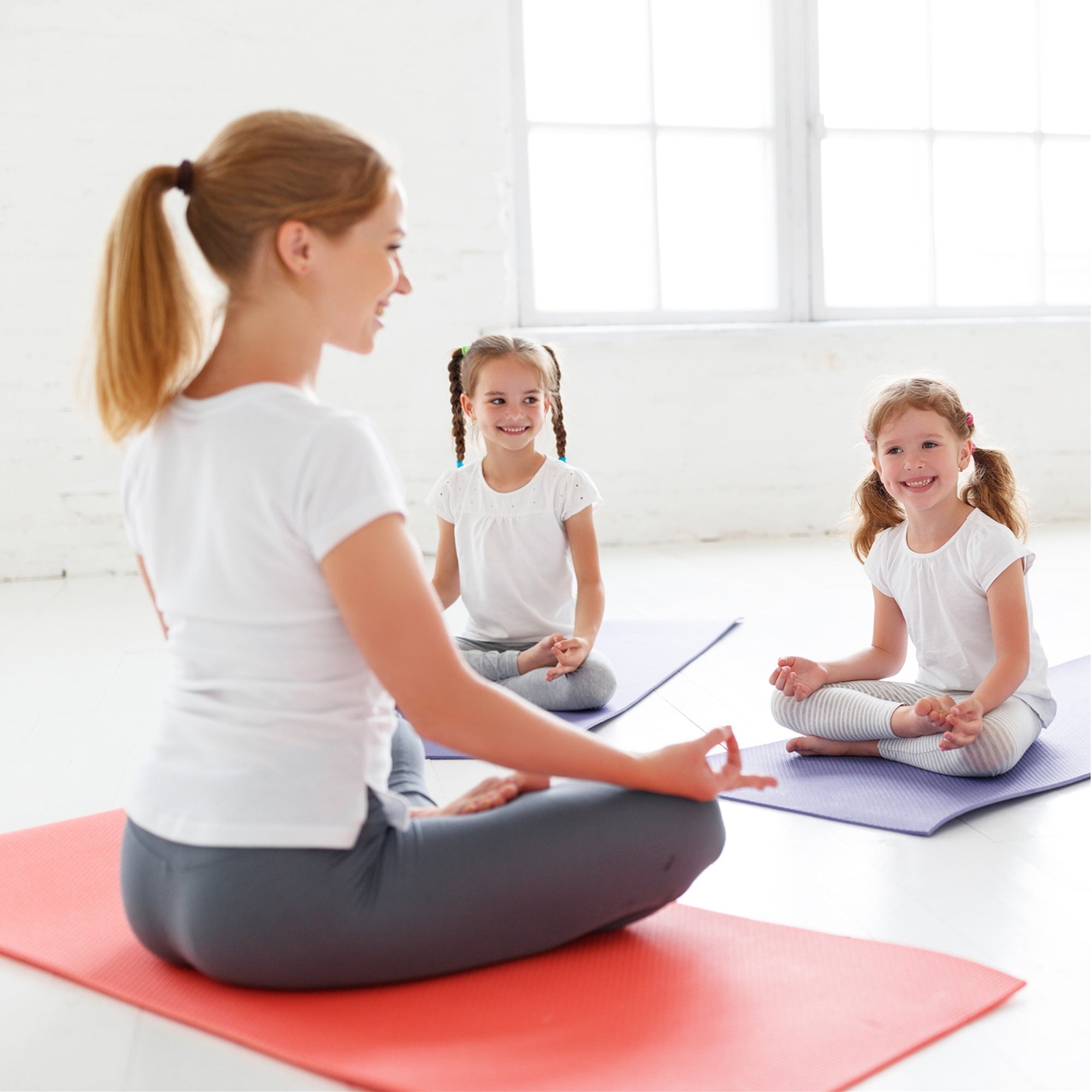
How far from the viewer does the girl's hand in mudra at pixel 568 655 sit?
2.20m

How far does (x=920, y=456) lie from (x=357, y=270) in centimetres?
106

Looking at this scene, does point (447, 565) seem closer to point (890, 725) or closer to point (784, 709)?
point (784, 709)

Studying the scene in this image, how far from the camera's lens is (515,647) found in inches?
94.9

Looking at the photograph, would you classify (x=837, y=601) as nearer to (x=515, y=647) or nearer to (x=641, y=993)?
(x=515, y=647)

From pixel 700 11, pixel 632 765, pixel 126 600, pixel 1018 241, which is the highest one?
pixel 700 11

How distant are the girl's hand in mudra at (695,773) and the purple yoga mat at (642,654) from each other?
2.86 ft

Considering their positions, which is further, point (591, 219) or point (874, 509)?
point (591, 219)

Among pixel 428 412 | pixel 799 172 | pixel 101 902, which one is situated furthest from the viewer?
pixel 799 172

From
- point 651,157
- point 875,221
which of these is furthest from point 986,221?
point 651,157

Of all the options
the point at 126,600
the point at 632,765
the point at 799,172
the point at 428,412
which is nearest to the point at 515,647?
the point at 632,765

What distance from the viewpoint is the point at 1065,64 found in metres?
4.96

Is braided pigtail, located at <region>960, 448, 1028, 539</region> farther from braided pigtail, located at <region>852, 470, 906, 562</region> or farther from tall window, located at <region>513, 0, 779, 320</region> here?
tall window, located at <region>513, 0, 779, 320</region>

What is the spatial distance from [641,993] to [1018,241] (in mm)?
4561

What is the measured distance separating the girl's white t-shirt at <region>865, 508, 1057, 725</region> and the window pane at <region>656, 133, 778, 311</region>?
2920 mm
